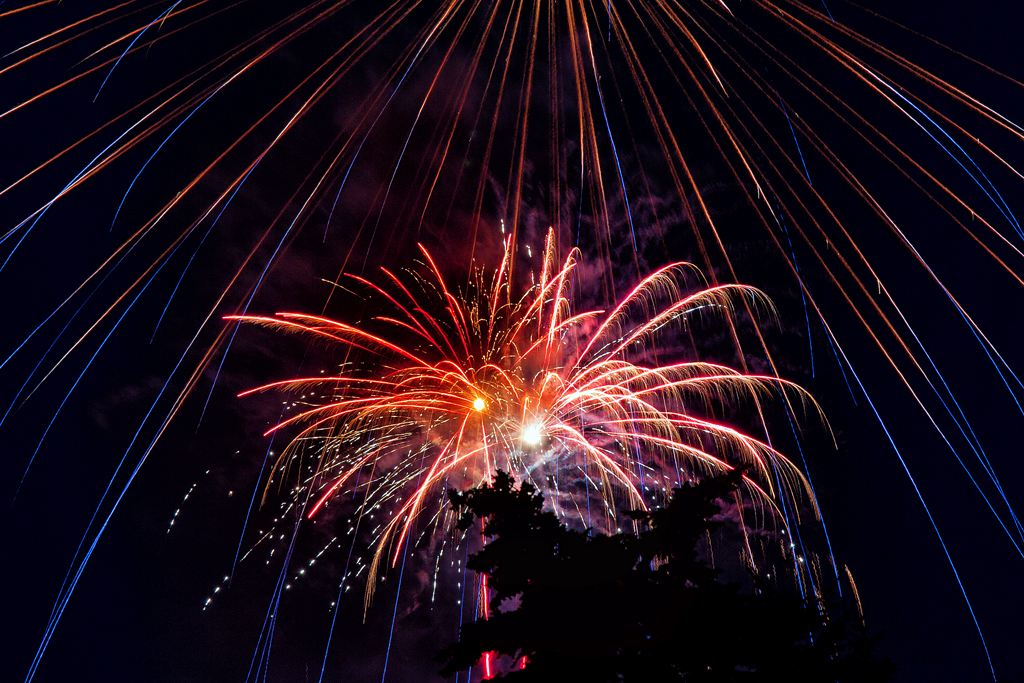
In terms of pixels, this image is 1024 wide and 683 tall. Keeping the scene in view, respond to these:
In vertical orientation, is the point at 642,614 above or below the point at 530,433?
below

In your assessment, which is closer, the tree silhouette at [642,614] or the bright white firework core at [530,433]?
the tree silhouette at [642,614]

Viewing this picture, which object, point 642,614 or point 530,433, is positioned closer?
point 642,614

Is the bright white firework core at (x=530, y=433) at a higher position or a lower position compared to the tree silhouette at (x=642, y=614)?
higher

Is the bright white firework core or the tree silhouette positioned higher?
the bright white firework core
